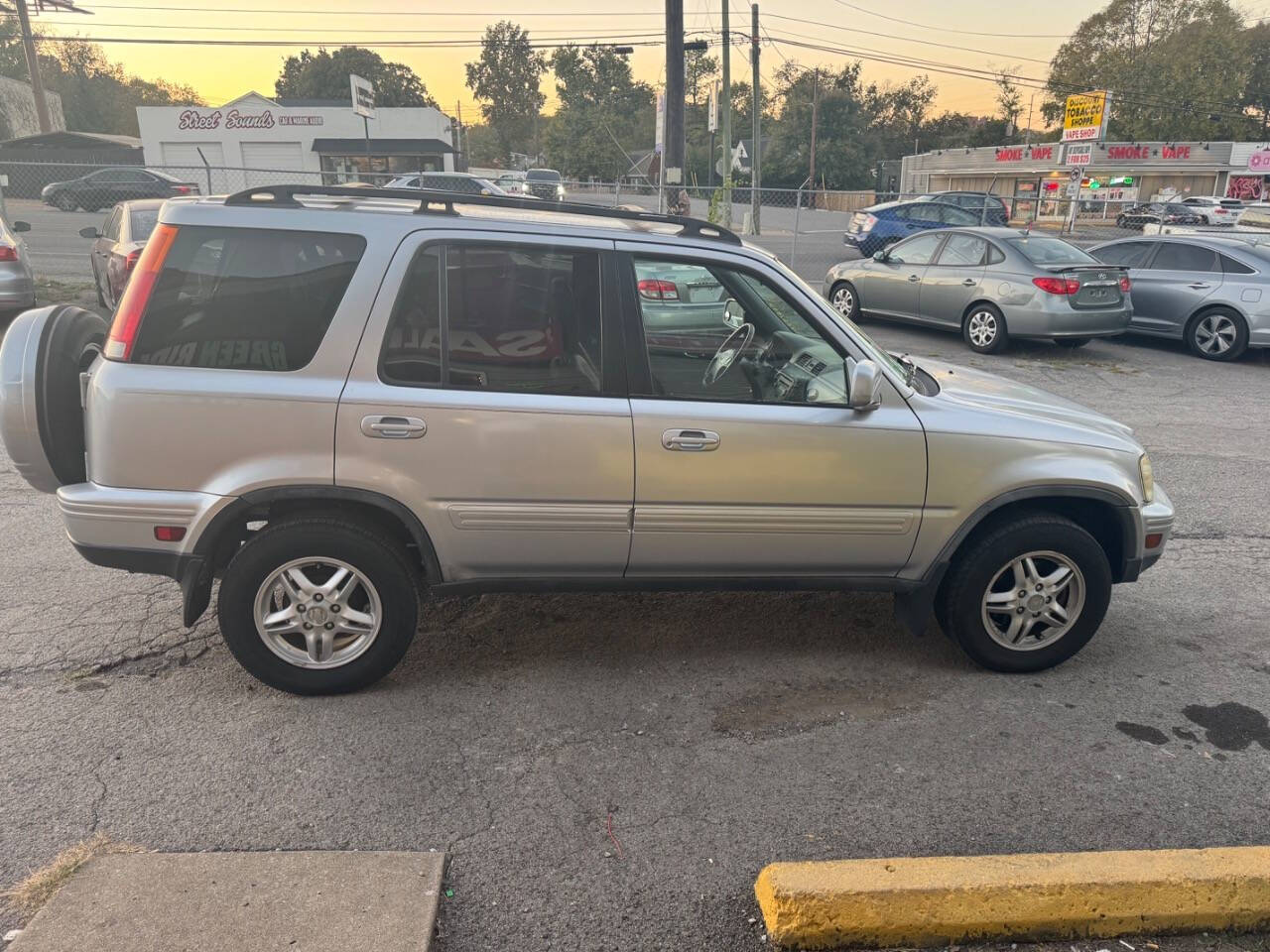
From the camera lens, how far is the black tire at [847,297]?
13.0 meters

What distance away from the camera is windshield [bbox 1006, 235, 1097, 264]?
11086mm

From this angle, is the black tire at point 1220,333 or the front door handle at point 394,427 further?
the black tire at point 1220,333

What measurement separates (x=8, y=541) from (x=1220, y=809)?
230 inches

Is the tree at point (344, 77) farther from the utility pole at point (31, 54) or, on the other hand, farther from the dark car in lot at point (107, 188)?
the dark car in lot at point (107, 188)

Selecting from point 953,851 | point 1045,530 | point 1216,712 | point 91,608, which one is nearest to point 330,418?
point 91,608

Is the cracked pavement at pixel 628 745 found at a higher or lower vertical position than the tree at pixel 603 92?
lower

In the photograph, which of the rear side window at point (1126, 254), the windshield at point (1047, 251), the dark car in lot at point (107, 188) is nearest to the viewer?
the windshield at point (1047, 251)

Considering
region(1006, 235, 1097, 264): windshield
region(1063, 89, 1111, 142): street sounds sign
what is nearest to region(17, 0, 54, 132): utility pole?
region(1063, 89, 1111, 142): street sounds sign

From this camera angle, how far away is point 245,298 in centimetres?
328

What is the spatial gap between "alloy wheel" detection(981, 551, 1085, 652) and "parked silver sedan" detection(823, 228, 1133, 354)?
7.99 metres

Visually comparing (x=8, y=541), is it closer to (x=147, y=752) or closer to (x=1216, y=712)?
(x=147, y=752)

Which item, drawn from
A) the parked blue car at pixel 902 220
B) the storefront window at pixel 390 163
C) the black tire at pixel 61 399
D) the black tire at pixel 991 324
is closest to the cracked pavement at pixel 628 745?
the black tire at pixel 61 399

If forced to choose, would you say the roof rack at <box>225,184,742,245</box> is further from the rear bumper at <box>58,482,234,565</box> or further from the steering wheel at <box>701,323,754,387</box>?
the rear bumper at <box>58,482,234,565</box>

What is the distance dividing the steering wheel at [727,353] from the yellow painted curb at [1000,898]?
1.89 m
